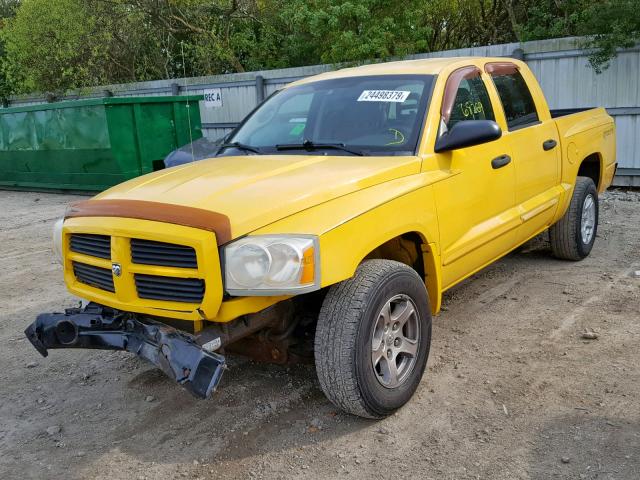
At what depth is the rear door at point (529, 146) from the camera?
4809mm

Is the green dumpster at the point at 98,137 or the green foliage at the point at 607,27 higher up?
the green foliage at the point at 607,27

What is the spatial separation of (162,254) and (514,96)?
129 inches

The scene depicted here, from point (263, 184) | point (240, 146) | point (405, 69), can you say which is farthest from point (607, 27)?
point (263, 184)

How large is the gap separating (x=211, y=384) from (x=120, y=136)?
9.52 meters

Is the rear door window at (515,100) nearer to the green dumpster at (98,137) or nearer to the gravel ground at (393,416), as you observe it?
the gravel ground at (393,416)

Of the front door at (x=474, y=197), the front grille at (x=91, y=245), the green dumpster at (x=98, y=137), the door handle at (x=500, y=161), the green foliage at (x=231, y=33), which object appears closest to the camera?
the front grille at (x=91, y=245)

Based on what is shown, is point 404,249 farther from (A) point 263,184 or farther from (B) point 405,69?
(B) point 405,69

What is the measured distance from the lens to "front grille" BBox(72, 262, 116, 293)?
3312 mm

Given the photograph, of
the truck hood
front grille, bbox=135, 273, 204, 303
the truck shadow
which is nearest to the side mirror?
the truck hood

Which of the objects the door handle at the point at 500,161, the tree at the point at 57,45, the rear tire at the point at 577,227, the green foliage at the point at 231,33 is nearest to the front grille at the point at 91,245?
the door handle at the point at 500,161

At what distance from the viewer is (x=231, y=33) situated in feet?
60.2

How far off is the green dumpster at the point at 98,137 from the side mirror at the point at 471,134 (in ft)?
29.0

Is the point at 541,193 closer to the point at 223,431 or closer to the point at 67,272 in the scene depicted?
the point at 223,431

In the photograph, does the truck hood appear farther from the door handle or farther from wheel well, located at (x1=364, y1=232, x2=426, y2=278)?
the door handle
